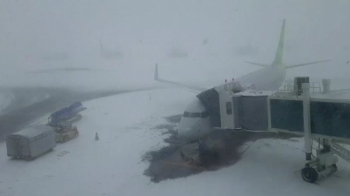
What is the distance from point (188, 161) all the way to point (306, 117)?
27.1ft

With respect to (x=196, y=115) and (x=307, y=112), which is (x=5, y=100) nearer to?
(x=196, y=115)

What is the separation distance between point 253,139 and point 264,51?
3671 inches

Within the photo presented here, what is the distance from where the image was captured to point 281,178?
18.9 m

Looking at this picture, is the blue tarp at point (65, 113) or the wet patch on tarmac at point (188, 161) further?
the blue tarp at point (65, 113)

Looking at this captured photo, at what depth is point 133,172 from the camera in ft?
68.0

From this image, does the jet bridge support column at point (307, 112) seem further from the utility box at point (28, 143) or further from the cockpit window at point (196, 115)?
the utility box at point (28, 143)

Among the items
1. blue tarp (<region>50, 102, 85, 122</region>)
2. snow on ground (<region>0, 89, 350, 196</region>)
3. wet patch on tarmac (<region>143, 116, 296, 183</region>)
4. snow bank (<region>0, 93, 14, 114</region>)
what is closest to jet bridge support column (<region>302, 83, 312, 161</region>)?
snow on ground (<region>0, 89, 350, 196</region>)

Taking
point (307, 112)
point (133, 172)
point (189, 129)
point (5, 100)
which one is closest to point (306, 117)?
point (307, 112)

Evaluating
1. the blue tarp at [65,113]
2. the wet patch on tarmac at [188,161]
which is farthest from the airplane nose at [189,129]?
the blue tarp at [65,113]

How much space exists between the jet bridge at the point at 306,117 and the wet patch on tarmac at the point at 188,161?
2903 mm

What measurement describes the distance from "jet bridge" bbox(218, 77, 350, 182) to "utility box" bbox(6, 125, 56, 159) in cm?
1412

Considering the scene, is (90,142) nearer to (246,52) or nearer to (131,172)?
(131,172)

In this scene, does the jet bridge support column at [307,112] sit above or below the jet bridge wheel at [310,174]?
above

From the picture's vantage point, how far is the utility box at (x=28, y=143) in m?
23.7
